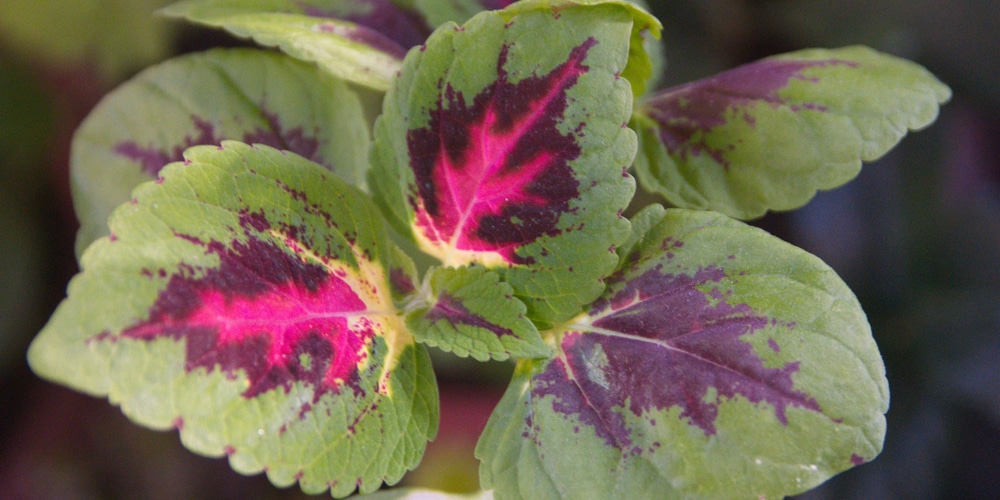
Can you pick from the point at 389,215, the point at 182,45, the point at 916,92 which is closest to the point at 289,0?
the point at 389,215

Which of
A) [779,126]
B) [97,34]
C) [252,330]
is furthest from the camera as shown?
[97,34]

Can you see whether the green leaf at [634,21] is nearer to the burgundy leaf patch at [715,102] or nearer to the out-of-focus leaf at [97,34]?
the burgundy leaf patch at [715,102]

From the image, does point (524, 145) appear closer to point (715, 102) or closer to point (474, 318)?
point (474, 318)

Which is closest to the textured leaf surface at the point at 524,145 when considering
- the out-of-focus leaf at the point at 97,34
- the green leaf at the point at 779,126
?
the green leaf at the point at 779,126

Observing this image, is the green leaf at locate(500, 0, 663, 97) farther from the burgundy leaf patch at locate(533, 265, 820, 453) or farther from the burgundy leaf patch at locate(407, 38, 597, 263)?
the burgundy leaf patch at locate(533, 265, 820, 453)

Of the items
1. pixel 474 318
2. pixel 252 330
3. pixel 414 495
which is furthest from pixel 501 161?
pixel 414 495
